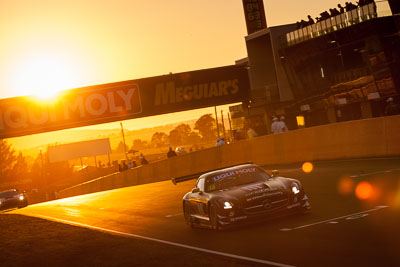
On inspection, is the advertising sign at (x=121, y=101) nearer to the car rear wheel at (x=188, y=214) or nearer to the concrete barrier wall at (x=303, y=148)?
the concrete barrier wall at (x=303, y=148)

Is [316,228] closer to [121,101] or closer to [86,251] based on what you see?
[86,251]

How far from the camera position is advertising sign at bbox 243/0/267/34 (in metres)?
67.2

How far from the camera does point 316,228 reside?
11.4 metres

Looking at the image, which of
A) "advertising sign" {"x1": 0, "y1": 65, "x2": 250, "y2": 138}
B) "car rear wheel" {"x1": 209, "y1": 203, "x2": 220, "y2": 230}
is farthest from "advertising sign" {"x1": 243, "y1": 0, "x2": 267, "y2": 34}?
"car rear wheel" {"x1": 209, "y1": 203, "x2": 220, "y2": 230}

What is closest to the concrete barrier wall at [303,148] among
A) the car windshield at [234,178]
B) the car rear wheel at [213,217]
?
the car windshield at [234,178]

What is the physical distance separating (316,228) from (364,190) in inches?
194

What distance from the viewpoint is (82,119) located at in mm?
38969

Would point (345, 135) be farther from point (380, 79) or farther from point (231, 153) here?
point (380, 79)

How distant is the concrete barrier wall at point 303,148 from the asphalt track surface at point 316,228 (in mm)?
1377

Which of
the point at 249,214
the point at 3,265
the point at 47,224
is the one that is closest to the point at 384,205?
the point at 249,214

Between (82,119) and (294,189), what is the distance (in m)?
27.6

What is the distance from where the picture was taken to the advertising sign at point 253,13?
6719cm

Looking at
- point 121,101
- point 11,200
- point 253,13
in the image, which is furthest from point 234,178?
point 253,13

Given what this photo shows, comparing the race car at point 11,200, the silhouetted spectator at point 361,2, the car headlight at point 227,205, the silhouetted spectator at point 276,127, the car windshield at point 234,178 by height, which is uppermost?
the silhouetted spectator at point 361,2
